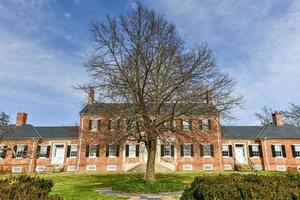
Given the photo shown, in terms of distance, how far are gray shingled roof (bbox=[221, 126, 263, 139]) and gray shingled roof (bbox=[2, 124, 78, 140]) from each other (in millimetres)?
18974

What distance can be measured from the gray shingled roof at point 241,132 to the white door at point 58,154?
2015 centimetres

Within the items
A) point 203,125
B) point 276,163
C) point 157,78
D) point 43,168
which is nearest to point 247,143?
point 276,163

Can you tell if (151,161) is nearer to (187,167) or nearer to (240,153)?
(187,167)

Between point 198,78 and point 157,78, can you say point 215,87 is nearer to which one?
point 198,78

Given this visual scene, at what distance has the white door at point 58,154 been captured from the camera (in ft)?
100

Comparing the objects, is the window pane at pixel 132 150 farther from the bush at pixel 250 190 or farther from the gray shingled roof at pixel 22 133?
the bush at pixel 250 190

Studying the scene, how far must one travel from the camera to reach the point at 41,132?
33.0 m

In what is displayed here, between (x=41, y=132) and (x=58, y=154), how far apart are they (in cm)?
431

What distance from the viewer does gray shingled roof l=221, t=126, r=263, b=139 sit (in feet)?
103

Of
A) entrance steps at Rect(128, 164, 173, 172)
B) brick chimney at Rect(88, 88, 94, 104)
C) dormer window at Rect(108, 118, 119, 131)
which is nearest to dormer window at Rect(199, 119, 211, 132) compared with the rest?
dormer window at Rect(108, 118, 119, 131)

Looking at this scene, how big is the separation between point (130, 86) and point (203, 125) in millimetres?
4807

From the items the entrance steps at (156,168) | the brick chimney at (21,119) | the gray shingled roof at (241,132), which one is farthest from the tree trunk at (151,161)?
the brick chimney at (21,119)

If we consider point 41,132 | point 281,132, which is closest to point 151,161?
point 41,132

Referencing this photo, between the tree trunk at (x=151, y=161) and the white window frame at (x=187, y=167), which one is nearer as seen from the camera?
the tree trunk at (x=151, y=161)
